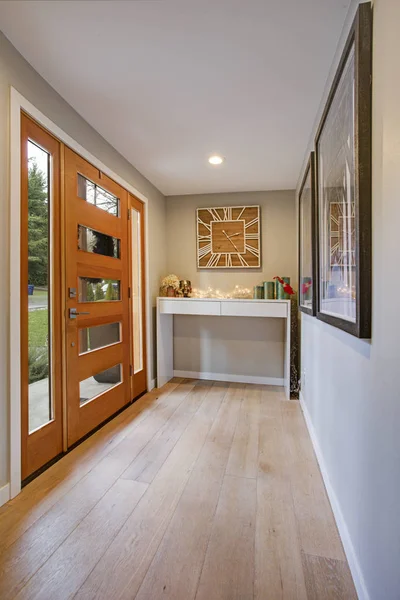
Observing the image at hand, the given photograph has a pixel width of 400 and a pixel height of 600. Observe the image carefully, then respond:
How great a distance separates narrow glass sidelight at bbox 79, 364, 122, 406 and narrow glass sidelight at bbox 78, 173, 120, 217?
1.39 metres

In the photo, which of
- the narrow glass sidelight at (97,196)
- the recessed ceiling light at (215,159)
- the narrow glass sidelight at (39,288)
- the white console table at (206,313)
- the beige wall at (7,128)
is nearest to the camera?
the beige wall at (7,128)

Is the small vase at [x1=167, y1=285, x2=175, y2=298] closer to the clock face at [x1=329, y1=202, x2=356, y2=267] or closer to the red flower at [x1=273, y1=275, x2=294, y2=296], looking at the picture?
the red flower at [x1=273, y1=275, x2=294, y2=296]

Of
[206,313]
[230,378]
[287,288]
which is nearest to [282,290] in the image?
[287,288]

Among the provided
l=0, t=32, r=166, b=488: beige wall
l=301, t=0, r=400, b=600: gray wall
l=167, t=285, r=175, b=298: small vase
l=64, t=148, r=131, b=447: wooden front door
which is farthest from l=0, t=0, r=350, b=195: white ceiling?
l=167, t=285, r=175, b=298: small vase

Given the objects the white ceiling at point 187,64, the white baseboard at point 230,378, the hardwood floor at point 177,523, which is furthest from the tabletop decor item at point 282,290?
the hardwood floor at point 177,523

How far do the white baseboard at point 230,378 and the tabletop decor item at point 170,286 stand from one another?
3.50ft

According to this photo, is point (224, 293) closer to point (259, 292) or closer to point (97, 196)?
point (259, 292)

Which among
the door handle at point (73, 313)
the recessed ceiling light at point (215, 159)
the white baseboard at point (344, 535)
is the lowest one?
the white baseboard at point (344, 535)

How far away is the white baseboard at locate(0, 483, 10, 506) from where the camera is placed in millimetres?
1592

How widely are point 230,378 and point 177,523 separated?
248 centimetres

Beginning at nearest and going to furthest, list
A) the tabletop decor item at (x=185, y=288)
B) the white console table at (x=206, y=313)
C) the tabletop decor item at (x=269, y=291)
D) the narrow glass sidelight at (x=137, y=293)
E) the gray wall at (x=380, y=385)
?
the gray wall at (x=380, y=385)
the narrow glass sidelight at (x=137, y=293)
the white console table at (x=206, y=313)
the tabletop decor item at (x=269, y=291)
the tabletop decor item at (x=185, y=288)

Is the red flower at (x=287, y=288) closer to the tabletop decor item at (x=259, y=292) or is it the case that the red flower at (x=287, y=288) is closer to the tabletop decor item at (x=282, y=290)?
the tabletop decor item at (x=282, y=290)

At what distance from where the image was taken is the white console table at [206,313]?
337 centimetres

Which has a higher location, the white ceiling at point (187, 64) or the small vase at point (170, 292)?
the white ceiling at point (187, 64)
